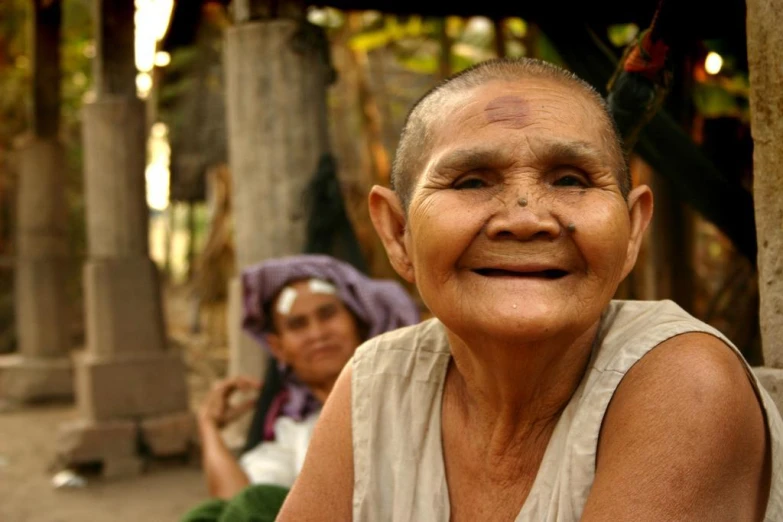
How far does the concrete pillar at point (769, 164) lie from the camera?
1.69 meters

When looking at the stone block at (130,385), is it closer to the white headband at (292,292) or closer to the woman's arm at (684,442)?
the white headband at (292,292)

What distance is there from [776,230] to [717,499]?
594mm

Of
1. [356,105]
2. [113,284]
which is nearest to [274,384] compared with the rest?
[113,284]

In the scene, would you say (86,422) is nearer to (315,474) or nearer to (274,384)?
(274,384)

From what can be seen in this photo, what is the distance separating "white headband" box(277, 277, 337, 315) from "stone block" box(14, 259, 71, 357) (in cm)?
427

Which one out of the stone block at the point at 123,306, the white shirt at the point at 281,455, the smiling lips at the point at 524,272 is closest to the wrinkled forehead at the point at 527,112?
the smiling lips at the point at 524,272

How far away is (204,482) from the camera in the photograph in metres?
4.96

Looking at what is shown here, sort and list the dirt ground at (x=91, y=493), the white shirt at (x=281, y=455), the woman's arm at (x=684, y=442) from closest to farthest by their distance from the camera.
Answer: the woman's arm at (x=684, y=442) → the white shirt at (x=281, y=455) → the dirt ground at (x=91, y=493)

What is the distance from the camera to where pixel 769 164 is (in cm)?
173

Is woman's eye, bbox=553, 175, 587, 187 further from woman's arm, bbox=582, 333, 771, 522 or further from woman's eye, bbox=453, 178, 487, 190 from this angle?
woman's arm, bbox=582, 333, 771, 522

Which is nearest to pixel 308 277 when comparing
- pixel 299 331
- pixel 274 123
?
pixel 299 331

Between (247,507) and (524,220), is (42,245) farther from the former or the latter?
(524,220)

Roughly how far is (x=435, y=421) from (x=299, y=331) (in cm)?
191

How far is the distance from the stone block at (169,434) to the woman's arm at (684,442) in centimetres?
414
